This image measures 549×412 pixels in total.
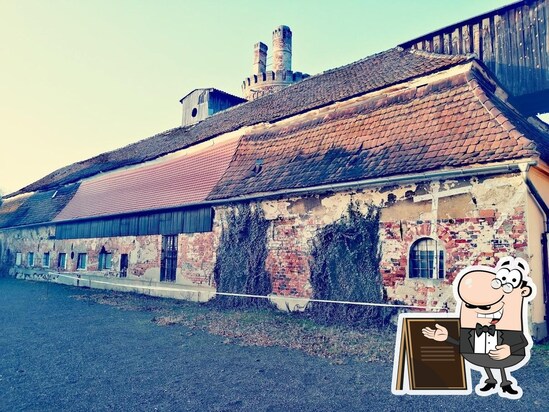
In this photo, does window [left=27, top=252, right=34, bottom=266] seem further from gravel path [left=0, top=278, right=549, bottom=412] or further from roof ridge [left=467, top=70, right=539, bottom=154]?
roof ridge [left=467, top=70, right=539, bottom=154]

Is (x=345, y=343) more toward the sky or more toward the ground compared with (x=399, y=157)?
more toward the ground

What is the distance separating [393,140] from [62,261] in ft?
64.7

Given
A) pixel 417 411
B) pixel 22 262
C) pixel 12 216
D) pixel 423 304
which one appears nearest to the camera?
pixel 417 411

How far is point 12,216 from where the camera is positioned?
82.4 ft

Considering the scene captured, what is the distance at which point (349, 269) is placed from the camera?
909 cm

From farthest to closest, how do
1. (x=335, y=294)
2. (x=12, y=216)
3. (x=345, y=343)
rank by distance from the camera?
(x=12, y=216) → (x=335, y=294) → (x=345, y=343)

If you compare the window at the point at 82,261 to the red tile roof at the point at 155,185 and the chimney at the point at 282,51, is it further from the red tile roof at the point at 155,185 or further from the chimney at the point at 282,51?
the chimney at the point at 282,51

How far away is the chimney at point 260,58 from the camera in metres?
29.6

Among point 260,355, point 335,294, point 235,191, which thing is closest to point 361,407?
point 260,355

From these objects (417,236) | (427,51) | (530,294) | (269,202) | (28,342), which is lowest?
(28,342)

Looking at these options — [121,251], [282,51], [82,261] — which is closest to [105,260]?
[121,251]

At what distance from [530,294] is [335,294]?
7192 millimetres

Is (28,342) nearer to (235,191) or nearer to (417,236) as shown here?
(235,191)

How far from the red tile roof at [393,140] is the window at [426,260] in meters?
1.75
